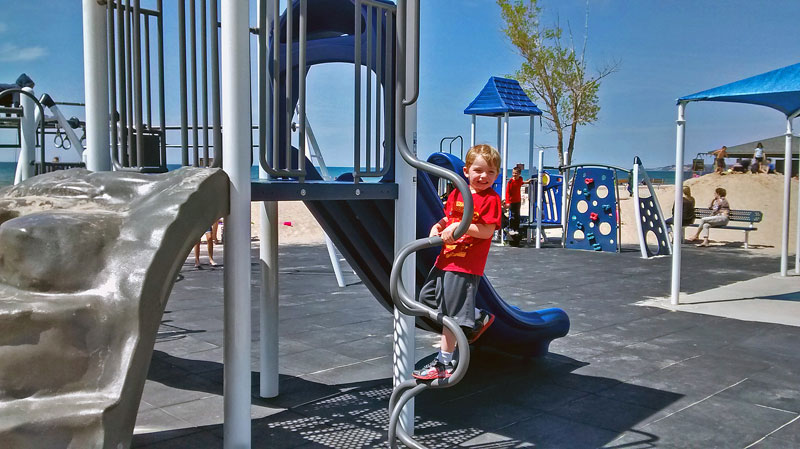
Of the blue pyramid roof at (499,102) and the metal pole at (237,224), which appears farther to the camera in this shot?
the blue pyramid roof at (499,102)

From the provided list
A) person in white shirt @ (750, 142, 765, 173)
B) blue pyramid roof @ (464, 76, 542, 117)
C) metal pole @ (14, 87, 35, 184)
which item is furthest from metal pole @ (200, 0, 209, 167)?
person in white shirt @ (750, 142, 765, 173)

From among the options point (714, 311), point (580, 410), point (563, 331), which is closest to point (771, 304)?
point (714, 311)

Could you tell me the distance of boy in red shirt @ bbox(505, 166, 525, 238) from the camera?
14328mm

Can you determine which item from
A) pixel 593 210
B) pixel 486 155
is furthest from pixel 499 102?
pixel 486 155

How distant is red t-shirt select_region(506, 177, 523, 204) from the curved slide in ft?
30.8

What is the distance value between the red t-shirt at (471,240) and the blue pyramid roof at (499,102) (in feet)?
39.3

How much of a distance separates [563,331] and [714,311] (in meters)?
3.15

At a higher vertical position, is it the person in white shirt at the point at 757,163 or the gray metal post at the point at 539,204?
the person in white shirt at the point at 757,163

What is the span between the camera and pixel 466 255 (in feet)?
11.1

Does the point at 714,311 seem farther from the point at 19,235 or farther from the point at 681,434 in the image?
the point at 19,235

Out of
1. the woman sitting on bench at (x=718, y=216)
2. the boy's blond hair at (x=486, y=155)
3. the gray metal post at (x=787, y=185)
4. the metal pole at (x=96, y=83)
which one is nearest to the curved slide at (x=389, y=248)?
the boy's blond hair at (x=486, y=155)

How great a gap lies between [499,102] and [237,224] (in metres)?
12.9

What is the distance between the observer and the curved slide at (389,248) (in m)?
3.89

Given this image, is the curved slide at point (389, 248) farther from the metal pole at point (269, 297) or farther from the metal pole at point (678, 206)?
the metal pole at point (678, 206)
